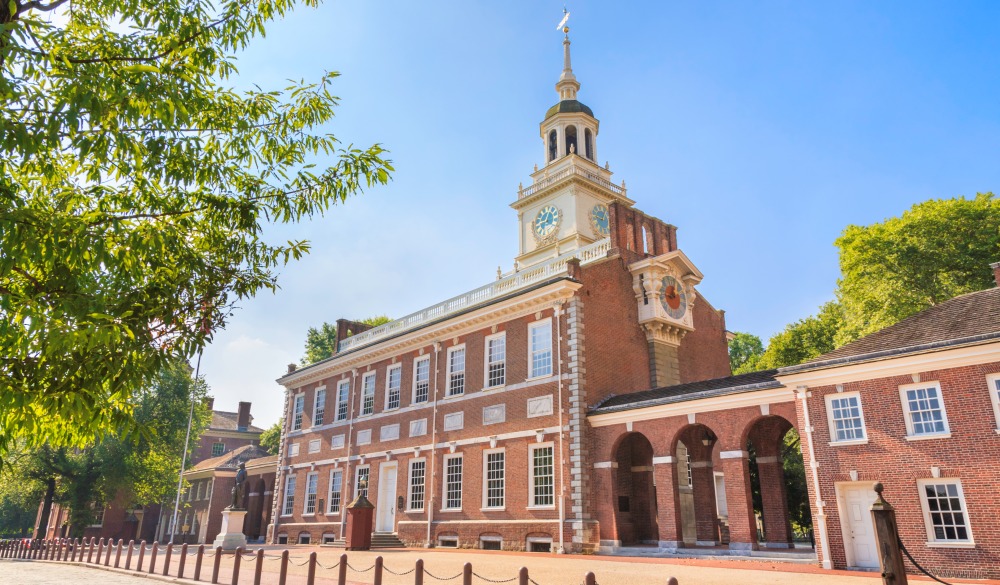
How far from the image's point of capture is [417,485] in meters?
29.6

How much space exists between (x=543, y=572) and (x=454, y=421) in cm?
1337

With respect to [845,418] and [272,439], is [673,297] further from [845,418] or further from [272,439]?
[272,439]

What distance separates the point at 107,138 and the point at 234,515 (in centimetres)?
2551

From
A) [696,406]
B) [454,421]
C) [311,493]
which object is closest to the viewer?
[696,406]

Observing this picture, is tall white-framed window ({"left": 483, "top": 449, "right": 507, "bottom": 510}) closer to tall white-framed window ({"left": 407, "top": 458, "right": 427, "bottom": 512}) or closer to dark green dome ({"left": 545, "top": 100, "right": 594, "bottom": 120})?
tall white-framed window ({"left": 407, "top": 458, "right": 427, "bottom": 512})

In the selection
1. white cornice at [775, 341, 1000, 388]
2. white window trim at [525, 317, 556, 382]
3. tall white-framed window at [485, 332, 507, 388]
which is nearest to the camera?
white cornice at [775, 341, 1000, 388]

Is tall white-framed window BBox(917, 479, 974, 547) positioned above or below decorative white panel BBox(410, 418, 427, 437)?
below

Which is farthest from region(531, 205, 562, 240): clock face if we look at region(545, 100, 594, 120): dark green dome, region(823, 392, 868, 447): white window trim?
region(823, 392, 868, 447): white window trim

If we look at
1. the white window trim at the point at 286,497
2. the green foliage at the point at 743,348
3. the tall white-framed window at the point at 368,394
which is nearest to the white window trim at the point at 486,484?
the tall white-framed window at the point at 368,394

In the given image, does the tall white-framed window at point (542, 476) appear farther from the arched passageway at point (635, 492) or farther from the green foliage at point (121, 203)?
the green foliage at point (121, 203)

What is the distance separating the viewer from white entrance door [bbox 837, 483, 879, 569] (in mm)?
16047

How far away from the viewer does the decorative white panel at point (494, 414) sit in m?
26.5

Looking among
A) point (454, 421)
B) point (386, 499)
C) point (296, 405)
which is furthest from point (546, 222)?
point (296, 405)

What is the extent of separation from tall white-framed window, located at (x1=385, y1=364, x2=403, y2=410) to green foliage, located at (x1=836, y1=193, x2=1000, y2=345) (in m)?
22.5
